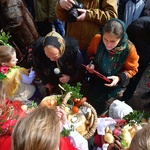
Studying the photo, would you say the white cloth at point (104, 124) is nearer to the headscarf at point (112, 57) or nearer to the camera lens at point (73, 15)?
the headscarf at point (112, 57)

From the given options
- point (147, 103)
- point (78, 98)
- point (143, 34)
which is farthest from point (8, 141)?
point (147, 103)

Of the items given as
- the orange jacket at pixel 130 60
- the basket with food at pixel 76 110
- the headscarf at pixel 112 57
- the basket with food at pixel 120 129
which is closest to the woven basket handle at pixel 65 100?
the basket with food at pixel 76 110

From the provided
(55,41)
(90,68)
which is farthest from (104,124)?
(55,41)

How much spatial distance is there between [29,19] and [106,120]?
1964 millimetres

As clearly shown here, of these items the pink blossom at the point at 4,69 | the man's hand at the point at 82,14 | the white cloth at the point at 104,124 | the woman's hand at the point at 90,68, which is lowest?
the white cloth at the point at 104,124

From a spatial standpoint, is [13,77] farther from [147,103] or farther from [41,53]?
[147,103]

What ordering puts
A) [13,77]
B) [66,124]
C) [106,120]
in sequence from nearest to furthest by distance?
[66,124] < [106,120] < [13,77]

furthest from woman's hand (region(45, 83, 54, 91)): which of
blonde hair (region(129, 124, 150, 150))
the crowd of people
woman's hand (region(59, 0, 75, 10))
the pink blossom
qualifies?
blonde hair (region(129, 124, 150, 150))

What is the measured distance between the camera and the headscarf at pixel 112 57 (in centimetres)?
251

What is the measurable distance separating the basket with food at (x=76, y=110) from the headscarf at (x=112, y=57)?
19.5 inches

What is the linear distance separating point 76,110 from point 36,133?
101 centimetres

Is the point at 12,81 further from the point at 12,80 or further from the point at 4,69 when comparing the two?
the point at 4,69

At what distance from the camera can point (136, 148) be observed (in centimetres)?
146

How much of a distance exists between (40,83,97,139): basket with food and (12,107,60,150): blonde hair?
0.81 m
